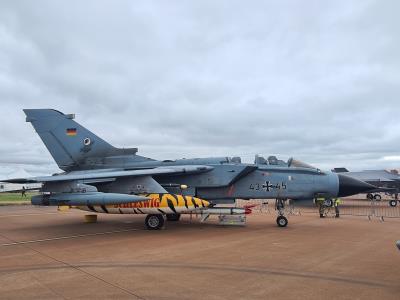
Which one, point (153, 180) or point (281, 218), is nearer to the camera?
point (153, 180)

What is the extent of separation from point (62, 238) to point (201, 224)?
5.19m

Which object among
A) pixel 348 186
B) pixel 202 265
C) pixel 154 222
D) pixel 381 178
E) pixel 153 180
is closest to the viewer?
pixel 202 265

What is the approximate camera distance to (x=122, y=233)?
11.3 metres

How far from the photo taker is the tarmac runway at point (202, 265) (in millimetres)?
4957

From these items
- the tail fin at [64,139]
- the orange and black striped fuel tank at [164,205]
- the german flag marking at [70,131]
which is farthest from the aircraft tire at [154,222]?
the german flag marking at [70,131]

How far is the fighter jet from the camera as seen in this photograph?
11195mm

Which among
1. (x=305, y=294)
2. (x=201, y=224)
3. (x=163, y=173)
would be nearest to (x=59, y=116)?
(x=163, y=173)

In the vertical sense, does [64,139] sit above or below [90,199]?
above

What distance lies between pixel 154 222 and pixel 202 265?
5721 millimetres

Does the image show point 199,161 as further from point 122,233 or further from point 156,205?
point 122,233

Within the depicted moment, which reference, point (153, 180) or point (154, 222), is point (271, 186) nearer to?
point (153, 180)

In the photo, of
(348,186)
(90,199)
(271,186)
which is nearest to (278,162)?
(271,186)

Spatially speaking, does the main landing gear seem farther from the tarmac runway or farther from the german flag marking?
the german flag marking

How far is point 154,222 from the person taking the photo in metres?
12.0
